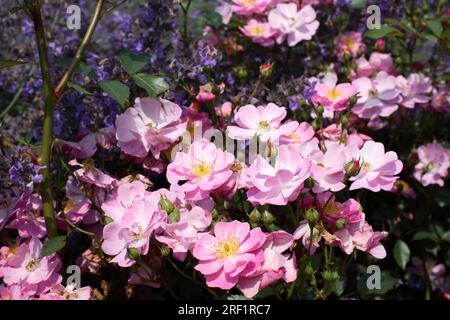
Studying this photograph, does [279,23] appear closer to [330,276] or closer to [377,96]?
[377,96]

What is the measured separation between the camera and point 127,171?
1611mm

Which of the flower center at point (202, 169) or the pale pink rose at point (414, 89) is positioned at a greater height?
the flower center at point (202, 169)

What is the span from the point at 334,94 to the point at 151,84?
1.66 ft

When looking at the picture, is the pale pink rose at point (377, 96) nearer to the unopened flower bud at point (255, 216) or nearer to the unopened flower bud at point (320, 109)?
the unopened flower bud at point (320, 109)

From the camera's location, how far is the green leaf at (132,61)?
4.88 ft

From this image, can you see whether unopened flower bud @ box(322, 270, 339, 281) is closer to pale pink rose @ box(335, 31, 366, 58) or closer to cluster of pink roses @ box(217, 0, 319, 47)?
cluster of pink roses @ box(217, 0, 319, 47)

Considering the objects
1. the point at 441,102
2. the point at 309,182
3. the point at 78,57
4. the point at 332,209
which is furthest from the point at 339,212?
the point at 441,102

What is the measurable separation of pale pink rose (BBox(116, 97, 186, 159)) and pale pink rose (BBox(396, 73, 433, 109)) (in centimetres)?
73

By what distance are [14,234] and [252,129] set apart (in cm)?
75

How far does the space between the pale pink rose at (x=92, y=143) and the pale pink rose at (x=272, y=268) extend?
52 centimetres

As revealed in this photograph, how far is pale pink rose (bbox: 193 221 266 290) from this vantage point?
4.09 feet

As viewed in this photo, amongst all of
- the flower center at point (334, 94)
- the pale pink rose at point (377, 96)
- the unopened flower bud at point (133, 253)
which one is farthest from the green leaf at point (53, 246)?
the pale pink rose at point (377, 96)
